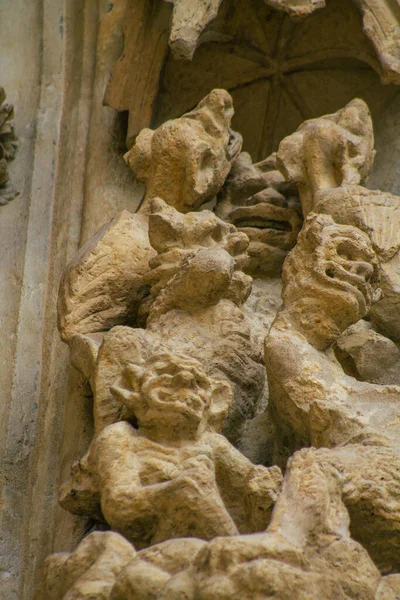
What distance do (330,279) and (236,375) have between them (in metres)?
0.28

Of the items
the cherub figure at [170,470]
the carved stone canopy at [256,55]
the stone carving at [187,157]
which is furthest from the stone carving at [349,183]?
the cherub figure at [170,470]

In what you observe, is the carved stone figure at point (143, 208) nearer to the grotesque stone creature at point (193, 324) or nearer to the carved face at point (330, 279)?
the grotesque stone creature at point (193, 324)

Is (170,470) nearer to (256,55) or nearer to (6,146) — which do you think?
(6,146)

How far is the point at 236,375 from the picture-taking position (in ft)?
7.48

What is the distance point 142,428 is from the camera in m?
1.96

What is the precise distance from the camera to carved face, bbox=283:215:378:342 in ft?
7.27

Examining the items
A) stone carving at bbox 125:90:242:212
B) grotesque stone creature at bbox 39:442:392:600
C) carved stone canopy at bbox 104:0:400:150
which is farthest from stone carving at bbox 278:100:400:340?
grotesque stone creature at bbox 39:442:392:600

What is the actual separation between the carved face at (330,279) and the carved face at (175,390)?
0.35 metres

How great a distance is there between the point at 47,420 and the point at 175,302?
52 centimetres

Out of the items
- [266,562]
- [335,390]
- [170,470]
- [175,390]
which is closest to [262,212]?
[335,390]

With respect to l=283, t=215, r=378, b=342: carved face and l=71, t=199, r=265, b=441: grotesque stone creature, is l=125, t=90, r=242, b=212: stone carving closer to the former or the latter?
l=71, t=199, r=265, b=441: grotesque stone creature

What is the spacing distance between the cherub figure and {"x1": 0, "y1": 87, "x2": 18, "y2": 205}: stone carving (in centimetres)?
136

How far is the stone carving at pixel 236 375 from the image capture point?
63.7 inches

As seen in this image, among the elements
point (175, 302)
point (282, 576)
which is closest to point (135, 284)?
point (175, 302)
